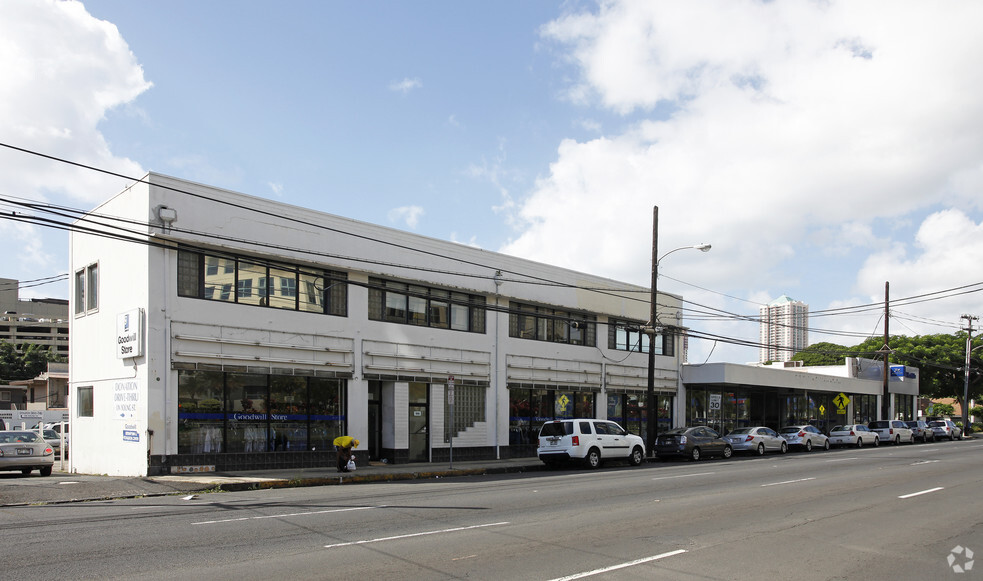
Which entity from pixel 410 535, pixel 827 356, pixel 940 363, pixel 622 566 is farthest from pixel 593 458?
pixel 827 356

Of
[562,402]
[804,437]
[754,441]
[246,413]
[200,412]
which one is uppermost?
[200,412]

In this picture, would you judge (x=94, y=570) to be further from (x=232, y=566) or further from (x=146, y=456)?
(x=146, y=456)

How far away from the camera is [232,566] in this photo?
8.44m

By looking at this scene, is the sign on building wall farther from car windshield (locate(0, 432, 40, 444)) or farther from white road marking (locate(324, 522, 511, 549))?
white road marking (locate(324, 522, 511, 549))

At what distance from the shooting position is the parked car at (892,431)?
4456cm

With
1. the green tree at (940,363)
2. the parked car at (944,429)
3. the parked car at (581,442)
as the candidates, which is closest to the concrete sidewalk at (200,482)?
the parked car at (581,442)

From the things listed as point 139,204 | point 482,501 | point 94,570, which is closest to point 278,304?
point 139,204

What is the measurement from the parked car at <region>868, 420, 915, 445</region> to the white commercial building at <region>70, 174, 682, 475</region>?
24549 millimetres

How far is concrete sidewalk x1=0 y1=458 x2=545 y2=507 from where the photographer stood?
52.3 ft

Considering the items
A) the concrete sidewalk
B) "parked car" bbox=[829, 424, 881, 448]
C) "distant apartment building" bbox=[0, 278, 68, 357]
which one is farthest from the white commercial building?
"distant apartment building" bbox=[0, 278, 68, 357]

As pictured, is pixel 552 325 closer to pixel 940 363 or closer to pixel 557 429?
pixel 557 429

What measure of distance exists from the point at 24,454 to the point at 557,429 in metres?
16.3

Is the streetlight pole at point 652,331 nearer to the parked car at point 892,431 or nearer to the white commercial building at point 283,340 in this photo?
the white commercial building at point 283,340

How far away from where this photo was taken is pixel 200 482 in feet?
58.1
